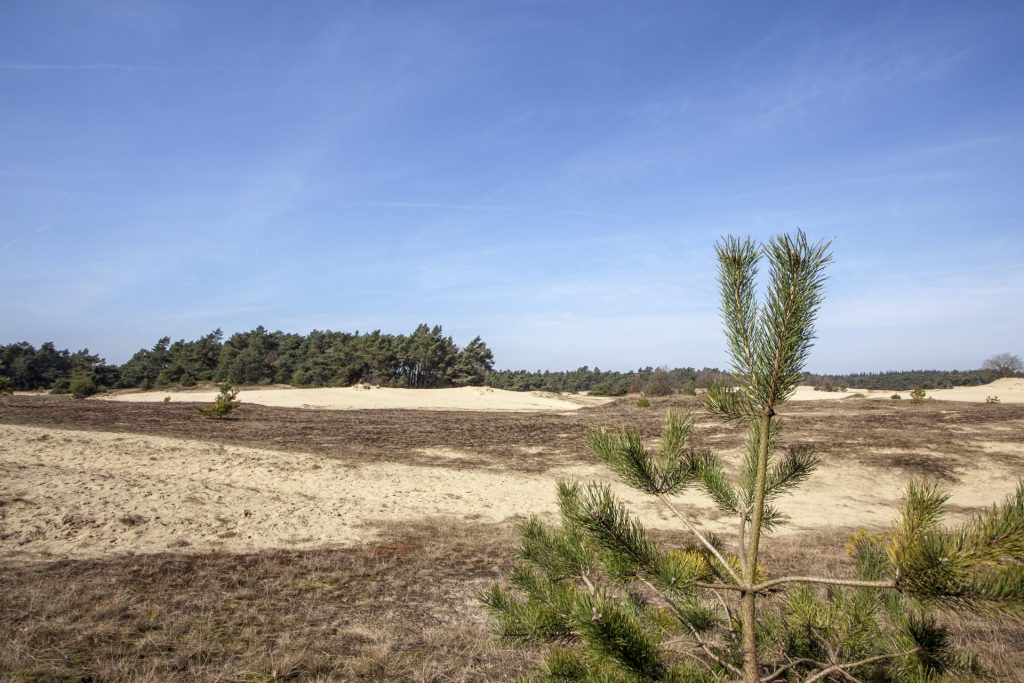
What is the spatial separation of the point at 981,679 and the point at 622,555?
1.47m

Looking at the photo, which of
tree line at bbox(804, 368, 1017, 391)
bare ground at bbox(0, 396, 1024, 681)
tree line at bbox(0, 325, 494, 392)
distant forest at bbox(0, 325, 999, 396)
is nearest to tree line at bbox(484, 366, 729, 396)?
distant forest at bbox(0, 325, 999, 396)

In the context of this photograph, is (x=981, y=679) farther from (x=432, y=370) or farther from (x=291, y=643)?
(x=432, y=370)

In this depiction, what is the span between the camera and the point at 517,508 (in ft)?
40.7

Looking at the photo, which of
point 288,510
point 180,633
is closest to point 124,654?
point 180,633

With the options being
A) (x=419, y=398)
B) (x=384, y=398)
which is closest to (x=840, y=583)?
(x=384, y=398)

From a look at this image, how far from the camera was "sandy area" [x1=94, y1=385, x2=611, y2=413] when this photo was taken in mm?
40438

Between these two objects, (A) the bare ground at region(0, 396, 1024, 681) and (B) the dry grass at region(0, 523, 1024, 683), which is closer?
(B) the dry grass at region(0, 523, 1024, 683)

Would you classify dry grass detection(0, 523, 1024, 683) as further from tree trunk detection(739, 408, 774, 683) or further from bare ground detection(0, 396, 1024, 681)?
tree trunk detection(739, 408, 774, 683)

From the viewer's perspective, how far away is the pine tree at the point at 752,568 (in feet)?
4.53

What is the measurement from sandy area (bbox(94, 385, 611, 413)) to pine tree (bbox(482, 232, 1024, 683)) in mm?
37773

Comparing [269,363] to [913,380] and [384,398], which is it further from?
[913,380]

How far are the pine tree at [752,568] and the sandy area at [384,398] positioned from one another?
37.8 meters

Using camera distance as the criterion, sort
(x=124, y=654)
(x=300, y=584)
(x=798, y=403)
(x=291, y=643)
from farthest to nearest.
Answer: (x=798, y=403)
(x=300, y=584)
(x=291, y=643)
(x=124, y=654)

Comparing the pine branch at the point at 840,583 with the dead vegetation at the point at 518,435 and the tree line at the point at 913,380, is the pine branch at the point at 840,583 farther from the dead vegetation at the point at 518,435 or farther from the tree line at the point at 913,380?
the tree line at the point at 913,380
